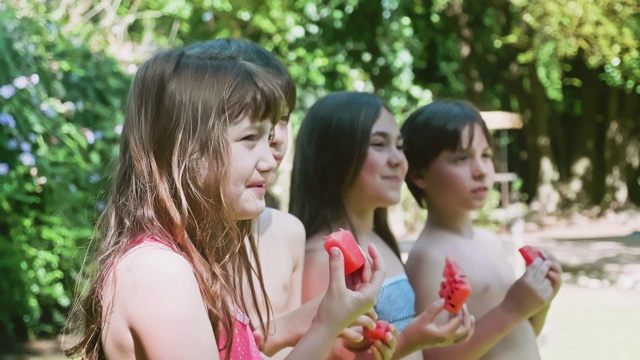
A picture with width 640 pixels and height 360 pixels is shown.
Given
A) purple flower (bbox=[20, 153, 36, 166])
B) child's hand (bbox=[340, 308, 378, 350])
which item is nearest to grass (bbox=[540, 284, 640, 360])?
purple flower (bbox=[20, 153, 36, 166])

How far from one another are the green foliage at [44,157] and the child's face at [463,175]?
9.32 feet

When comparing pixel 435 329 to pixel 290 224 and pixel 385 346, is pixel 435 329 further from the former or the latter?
pixel 290 224

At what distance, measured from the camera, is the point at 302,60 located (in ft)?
29.7

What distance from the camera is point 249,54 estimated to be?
221 cm

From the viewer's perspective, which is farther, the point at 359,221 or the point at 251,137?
the point at 359,221

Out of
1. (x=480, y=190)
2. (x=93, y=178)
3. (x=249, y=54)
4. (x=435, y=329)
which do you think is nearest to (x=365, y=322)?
(x=435, y=329)

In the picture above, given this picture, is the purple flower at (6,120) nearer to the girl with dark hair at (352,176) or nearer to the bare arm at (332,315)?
the girl with dark hair at (352,176)

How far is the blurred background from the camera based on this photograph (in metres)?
5.79

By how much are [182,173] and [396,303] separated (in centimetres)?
126

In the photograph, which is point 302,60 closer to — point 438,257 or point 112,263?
point 438,257

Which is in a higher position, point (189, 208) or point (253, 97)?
point (253, 97)

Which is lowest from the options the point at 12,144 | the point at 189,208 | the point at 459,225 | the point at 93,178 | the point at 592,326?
the point at 592,326

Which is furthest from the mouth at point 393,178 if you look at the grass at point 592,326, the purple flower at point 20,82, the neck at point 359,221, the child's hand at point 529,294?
the grass at point 592,326

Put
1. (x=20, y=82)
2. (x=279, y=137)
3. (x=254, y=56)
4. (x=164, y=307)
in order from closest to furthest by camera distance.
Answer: (x=164, y=307) < (x=254, y=56) < (x=279, y=137) < (x=20, y=82)
